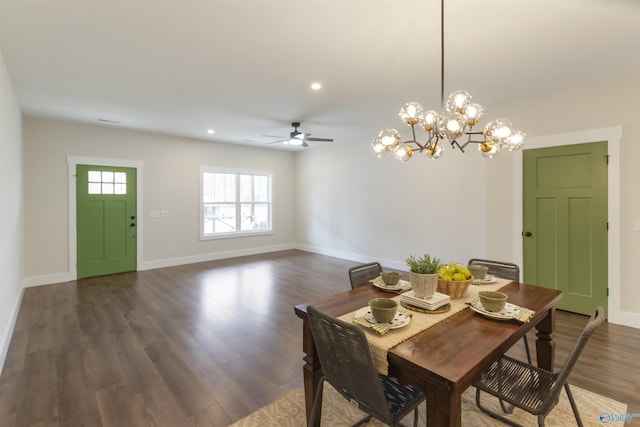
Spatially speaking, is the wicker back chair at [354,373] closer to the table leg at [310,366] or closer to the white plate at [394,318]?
the table leg at [310,366]

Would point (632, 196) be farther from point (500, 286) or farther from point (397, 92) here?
point (397, 92)

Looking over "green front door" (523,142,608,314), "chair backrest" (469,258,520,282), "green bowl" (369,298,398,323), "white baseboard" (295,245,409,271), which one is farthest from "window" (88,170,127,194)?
"green front door" (523,142,608,314)

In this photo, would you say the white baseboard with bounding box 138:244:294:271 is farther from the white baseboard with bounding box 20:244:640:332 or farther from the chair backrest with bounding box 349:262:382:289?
the chair backrest with bounding box 349:262:382:289

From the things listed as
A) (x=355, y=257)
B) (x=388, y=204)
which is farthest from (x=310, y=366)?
(x=355, y=257)

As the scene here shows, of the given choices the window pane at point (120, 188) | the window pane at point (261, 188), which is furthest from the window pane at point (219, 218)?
the window pane at point (120, 188)

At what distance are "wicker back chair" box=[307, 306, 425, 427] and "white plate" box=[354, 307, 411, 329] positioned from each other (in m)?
0.24

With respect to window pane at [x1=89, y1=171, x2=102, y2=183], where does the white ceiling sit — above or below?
above

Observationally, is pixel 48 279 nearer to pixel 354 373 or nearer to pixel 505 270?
pixel 354 373

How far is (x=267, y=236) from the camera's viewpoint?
8008 mm

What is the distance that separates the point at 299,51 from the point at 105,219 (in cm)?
495

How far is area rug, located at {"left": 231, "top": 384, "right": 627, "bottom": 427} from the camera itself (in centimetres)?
192

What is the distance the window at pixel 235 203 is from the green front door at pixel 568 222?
580 cm

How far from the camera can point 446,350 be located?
4.29ft

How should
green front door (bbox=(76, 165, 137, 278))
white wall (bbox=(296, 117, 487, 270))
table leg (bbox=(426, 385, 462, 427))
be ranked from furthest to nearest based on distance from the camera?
1. green front door (bbox=(76, 165, 137, 278))
2. white wall (bbox=(296, 117, 487, 270))
3. table leg (bbox=(426, 385, 462, 427))
